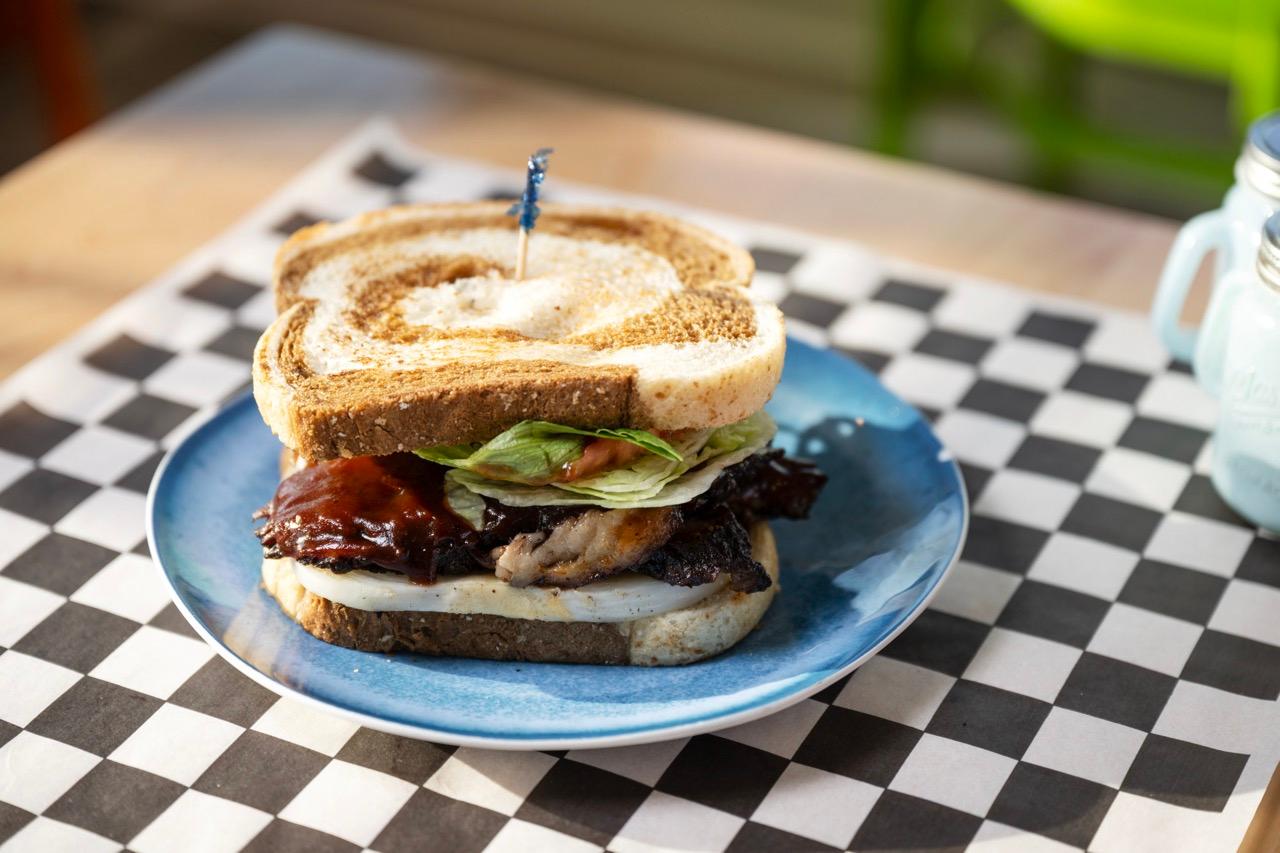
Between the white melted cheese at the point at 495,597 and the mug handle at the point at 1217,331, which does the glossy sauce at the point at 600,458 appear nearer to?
the white melted cheese at the point at 495,597

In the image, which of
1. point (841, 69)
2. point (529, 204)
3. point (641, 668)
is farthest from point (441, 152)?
point (841, 69)

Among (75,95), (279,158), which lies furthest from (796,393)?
(75,95)

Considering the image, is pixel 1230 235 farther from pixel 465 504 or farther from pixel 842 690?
pixel 465 504

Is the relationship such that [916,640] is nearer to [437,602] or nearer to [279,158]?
[437,602]

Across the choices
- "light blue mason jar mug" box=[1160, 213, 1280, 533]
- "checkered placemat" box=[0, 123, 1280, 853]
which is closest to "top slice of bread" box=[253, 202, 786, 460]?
"checkered placemat" box=[0, 123, 1280, 853]

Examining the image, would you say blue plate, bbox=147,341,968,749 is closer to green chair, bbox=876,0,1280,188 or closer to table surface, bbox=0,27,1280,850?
table surface, bbox=0,27,1280,850

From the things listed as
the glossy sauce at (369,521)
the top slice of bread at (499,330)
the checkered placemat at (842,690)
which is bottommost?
the checkered placemat at (842,690)

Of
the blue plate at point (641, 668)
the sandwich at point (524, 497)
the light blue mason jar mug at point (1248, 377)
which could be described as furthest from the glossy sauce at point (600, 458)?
the light blue mason jar mug at point (1248, 377)
